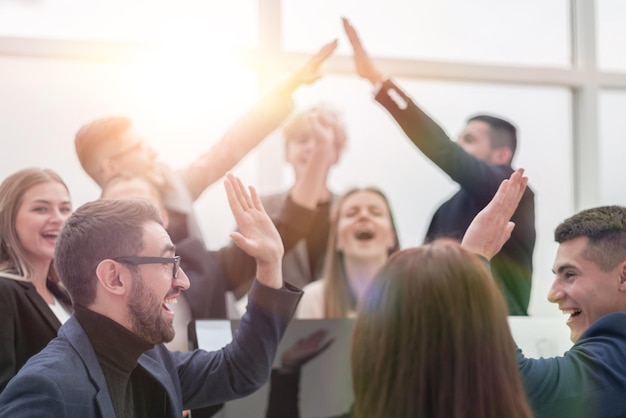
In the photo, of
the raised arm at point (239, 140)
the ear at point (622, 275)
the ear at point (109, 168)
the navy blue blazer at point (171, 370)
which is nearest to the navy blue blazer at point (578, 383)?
the ear at point (622, 275)

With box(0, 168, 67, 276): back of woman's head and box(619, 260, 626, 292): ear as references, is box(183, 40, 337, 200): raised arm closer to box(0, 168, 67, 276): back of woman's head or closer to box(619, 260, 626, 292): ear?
box(0, 168, 67, 276): back of woman's head

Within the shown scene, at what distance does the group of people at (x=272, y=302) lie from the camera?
135 cm

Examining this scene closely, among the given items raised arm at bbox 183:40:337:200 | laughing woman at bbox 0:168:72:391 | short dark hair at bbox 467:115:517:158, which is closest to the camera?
laughing woman at bbox 0:168:72:391

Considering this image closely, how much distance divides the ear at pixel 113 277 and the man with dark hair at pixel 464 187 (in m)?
1.60

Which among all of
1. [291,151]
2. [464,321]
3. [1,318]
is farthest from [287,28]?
[464,321]

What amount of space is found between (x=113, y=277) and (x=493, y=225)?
0.85 metres

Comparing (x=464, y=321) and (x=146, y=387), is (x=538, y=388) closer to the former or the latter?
(x=464, y=321)

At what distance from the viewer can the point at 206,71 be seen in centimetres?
439

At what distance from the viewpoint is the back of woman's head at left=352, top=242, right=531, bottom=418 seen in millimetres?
1323

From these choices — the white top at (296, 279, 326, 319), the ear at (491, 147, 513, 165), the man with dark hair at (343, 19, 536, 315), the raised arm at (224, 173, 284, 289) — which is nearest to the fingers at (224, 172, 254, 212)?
the raised arm at (224, 173, 284, 289)

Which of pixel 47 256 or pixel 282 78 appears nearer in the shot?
pixel 47 256

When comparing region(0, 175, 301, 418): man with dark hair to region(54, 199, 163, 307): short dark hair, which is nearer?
region(0, 175, 301, 418): man with dark hair

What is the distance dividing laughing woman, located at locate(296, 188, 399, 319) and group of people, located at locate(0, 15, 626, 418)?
0.02m

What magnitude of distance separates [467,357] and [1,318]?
1538 mm
